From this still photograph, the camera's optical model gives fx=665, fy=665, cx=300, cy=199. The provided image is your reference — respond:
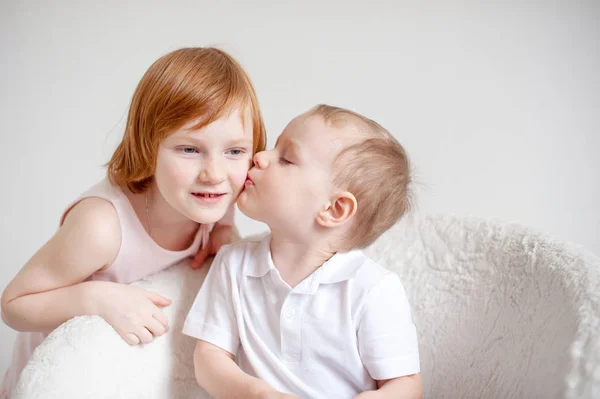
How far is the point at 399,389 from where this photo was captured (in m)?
1.11

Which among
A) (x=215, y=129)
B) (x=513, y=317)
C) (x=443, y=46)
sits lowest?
(x=513, y=317)

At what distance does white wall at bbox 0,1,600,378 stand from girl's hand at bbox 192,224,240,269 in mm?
710

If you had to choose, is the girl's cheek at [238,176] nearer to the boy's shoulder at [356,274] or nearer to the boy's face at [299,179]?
the boy's face at [299,179]

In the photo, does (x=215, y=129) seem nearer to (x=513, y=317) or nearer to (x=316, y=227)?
(x=316, y=227)

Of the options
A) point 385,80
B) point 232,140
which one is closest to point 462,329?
point 232,140

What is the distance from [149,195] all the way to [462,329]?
0.70 meters

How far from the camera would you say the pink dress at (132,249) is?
4.45ft

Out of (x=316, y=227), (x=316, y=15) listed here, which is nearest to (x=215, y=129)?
(x=316, y=227)

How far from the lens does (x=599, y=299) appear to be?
1.02 metres

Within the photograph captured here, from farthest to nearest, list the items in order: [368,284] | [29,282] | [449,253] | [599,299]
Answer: [449,253]
[29,282]
[368,284]
[599,299]

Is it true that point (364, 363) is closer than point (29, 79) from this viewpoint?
Yes

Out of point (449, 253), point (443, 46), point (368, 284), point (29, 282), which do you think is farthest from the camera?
point (443, 46)

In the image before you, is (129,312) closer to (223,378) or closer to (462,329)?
(223,378)

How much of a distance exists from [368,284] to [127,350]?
0.46 m
